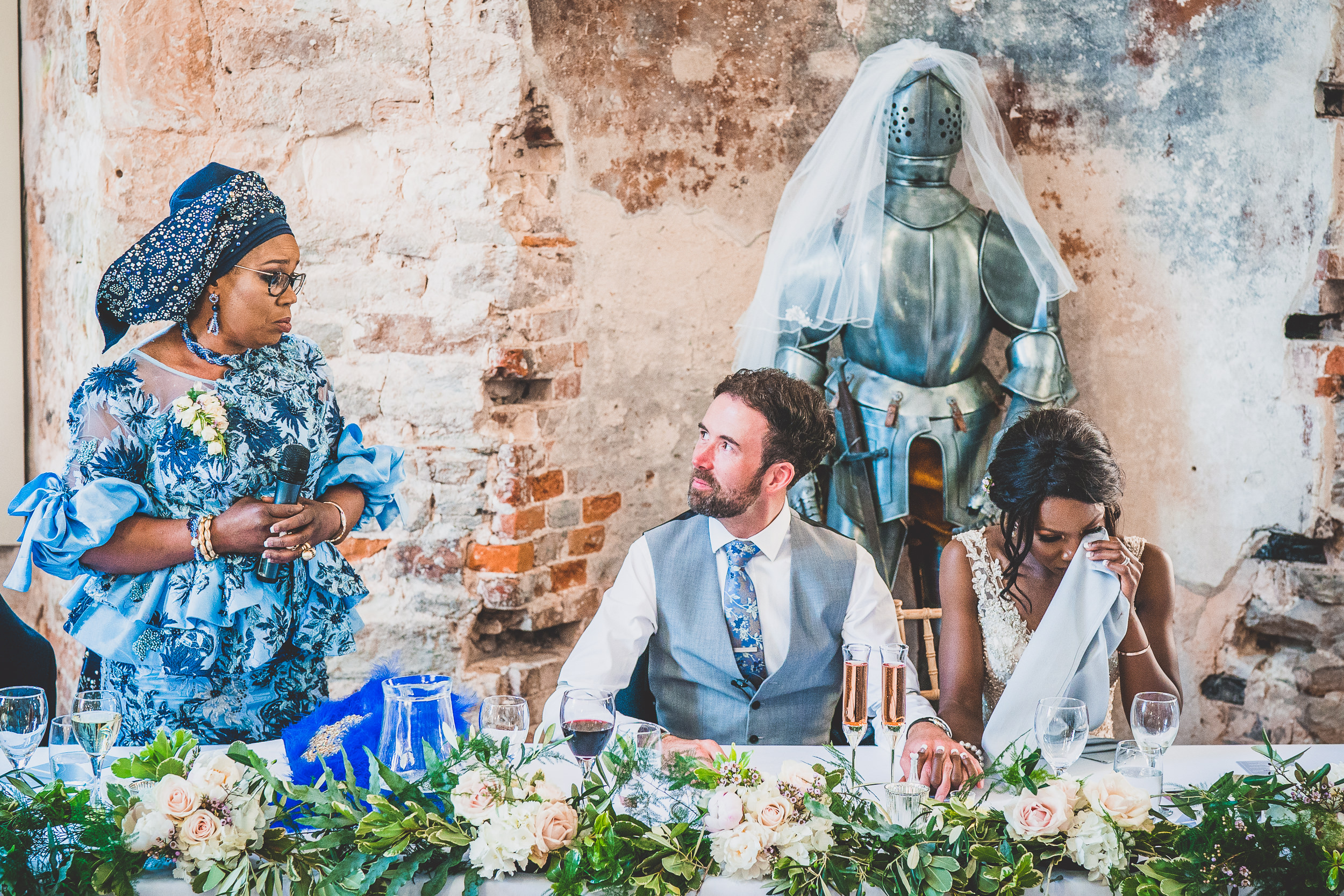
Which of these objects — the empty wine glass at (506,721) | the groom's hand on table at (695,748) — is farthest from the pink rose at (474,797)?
the groom's hand on table at (695,748)

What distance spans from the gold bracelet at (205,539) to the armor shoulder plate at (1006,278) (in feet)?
6.62

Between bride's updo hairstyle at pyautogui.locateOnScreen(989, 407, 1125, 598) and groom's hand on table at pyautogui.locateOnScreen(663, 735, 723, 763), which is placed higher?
bride's updo hairstyle at pyautogui.locateOnScreen(989, 407, 1125, 598)

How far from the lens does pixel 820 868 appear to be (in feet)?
4.58

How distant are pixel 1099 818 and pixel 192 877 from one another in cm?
105

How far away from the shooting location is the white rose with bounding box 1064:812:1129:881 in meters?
1.42

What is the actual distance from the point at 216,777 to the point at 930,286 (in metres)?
2.27

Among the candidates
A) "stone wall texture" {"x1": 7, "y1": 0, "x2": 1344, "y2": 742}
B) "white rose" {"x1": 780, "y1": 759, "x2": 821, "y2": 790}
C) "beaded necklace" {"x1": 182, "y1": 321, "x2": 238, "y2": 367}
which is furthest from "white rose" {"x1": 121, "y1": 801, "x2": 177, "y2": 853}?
"stone wall texture" {"x1": 7, "y1": 0, "x2": 1344, "y2": 742}

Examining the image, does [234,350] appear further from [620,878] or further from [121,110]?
[620,878]

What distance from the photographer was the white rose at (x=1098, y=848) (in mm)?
1415

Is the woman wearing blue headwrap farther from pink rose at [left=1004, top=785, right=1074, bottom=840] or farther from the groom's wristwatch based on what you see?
pink rose at [left=1004, top=785, right=1074, bottom=840]

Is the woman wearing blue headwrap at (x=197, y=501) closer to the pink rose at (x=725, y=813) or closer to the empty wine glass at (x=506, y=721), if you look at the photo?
the empty wine glass at (x=506, y=721)

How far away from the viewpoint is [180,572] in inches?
84.0

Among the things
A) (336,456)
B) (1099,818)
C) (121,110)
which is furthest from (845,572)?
(121,110)

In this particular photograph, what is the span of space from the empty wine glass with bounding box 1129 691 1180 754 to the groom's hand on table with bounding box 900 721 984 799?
221mm
